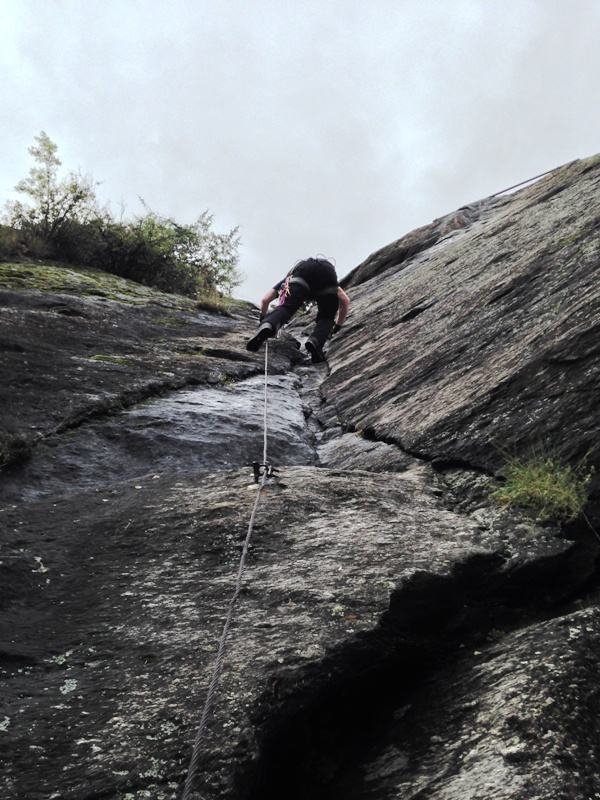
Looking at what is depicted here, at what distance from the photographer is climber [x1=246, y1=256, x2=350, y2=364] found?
925 cm

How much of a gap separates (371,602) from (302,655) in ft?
1.62

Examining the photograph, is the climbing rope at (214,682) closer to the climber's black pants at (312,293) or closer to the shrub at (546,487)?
the shrub at (546,487)

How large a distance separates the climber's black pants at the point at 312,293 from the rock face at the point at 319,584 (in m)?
2.44

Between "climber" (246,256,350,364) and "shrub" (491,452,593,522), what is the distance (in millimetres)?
5105

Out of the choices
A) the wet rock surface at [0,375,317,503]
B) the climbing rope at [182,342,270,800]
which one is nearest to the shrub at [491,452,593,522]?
the climbing rope at [182,342,270,800]

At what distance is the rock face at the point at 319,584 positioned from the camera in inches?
102

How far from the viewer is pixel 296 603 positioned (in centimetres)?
334

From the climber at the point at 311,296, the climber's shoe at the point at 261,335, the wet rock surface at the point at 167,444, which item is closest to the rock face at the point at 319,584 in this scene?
the wet rock surface at the point at 167,444

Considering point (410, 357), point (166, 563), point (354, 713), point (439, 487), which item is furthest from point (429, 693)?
point (410, 357)

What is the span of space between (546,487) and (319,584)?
1528mm

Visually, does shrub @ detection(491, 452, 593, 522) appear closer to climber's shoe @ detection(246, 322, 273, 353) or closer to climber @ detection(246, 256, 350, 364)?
climber's shoe @ detection(246, 322, 273, 353)

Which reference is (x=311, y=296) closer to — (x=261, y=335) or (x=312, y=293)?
(x=312, y=293)

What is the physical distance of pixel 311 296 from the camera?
973cm

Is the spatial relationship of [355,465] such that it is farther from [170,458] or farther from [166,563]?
[166,563]
